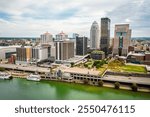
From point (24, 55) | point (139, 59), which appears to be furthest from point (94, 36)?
point (24, 55)

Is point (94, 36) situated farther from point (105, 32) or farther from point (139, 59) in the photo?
point (139, 59)

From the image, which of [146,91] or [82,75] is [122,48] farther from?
[146,91]

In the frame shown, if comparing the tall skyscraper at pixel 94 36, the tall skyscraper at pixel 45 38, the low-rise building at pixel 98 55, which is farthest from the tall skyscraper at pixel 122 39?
the tall skyscraper at pixel 45 38

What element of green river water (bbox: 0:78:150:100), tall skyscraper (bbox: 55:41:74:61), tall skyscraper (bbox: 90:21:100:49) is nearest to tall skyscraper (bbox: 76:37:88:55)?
tall skyscraper (bbox: 55:41:74:61)

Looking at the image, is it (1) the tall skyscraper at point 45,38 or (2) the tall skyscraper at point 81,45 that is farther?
(1) the tall skyscraper at point 45,38

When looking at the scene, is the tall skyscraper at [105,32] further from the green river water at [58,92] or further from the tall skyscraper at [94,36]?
the green river water at [58,92]

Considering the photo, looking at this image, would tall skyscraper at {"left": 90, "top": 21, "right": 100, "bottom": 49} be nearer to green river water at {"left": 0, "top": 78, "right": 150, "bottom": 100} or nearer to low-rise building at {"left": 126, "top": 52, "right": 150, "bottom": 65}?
low-rise building at {"left": 126, "top": 52, "right": 150, "bottom": 65}
